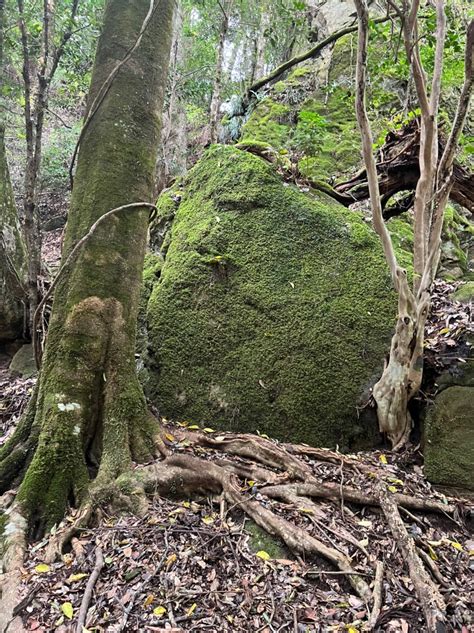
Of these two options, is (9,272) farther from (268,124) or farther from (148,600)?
(268,124)

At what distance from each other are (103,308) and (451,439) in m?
3.00

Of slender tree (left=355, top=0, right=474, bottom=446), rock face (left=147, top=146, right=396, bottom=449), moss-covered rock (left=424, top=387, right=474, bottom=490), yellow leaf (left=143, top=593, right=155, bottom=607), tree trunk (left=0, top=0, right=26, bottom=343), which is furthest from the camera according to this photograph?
tree trunk (left=0, top=0, right=26, bottom=343)

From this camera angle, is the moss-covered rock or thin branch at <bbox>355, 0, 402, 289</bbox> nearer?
thin branch at <bbox>355, 0, 402, 289</bbox>

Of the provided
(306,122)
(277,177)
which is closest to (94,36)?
(306,122)

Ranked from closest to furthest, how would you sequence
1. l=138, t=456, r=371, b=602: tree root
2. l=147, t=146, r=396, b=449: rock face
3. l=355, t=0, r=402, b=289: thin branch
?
1. l=138, t=456, r=371, b=602: tree root
2. l=355, t=0, r=402, b=289: thin branch
3. l=147, t=146, r=396, b=449: rock face

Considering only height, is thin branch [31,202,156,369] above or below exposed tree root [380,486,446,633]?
above

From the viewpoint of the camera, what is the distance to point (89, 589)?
2.30 meters

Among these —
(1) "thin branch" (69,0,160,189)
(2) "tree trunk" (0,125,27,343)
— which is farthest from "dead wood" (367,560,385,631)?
(2) "tree trunk" (0,125,27,343)

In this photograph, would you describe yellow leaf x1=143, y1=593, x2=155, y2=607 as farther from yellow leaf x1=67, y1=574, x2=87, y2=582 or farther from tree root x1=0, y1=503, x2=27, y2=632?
tree root x1=0, y1=503, x2=27, y2=632

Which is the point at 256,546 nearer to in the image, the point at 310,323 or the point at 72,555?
the point at 72,555

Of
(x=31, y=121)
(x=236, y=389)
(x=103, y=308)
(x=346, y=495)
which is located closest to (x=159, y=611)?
(x=346, y=495)

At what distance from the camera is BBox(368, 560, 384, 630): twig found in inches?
85.1

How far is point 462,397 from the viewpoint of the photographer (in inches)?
144

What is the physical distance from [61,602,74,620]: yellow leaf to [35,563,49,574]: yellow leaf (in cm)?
27
